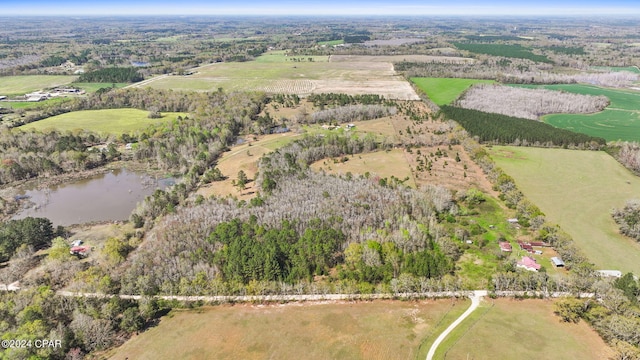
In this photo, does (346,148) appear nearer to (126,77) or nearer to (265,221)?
(265,221)

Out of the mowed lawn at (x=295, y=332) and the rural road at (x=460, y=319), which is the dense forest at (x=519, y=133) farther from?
the mowed lawn at (x=295, y=332)

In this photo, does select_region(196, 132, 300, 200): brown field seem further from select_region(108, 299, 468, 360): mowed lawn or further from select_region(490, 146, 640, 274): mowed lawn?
select_region(490, 146, 640, 274): mowed lawn

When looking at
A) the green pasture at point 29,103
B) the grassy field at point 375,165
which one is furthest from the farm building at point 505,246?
the green pasture at point 29,103

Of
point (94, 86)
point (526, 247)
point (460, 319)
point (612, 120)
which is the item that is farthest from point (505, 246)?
point (94, 86)

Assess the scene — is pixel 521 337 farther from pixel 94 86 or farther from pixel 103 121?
pixel 94 86

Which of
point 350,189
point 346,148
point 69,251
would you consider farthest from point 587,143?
point 69,251

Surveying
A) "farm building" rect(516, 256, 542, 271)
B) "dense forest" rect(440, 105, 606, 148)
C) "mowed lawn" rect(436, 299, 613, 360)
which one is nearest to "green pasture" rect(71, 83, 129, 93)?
"dense forest" rect(440, 105, 606, 148)
